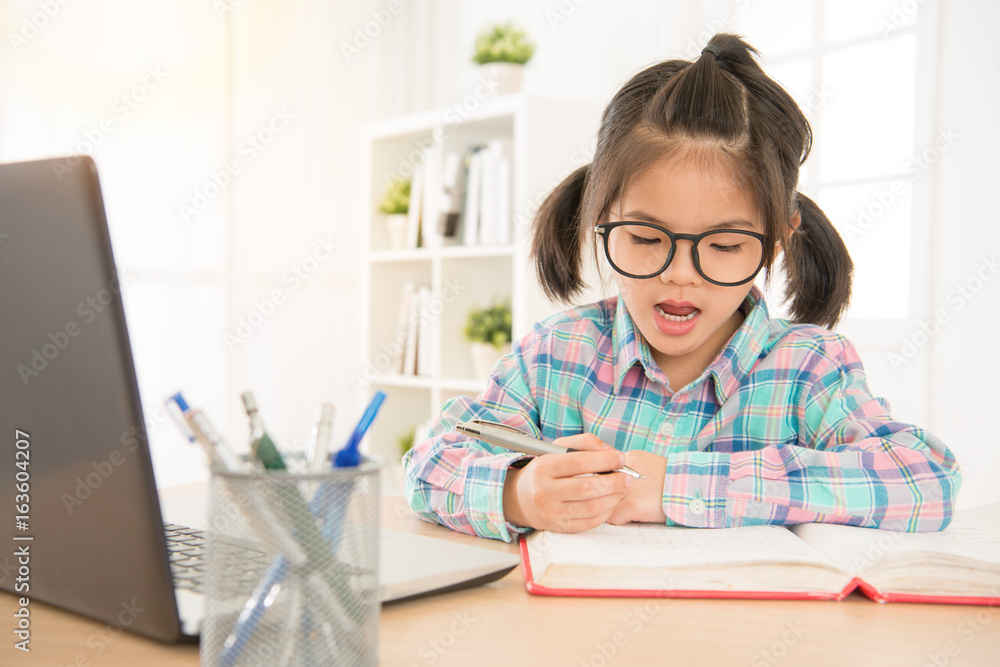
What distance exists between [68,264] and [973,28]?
2.23 metres

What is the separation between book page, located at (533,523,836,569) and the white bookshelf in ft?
5.50

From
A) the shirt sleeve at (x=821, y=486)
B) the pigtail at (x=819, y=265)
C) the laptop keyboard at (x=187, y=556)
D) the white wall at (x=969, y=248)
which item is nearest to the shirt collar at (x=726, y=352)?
the pigtail at (x=819, y=265)

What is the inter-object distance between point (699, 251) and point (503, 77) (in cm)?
194

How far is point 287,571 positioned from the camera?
0.46 meters

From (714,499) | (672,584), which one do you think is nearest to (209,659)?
(672,584)

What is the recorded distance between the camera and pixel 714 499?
0.87m

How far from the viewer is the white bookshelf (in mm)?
2590

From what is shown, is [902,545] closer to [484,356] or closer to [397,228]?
[484,356]

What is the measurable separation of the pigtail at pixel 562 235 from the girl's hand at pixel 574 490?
52cm

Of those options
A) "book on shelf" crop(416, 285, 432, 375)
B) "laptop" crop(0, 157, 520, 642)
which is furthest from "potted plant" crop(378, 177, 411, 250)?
"laptop" crop(0, 157, 520, 642)

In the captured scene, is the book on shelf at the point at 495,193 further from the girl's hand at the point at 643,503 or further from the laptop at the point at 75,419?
the laptop at the point at 75,419

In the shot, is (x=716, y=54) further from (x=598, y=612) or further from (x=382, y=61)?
(x=382, y=61)

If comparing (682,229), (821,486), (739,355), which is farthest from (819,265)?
(821,486)

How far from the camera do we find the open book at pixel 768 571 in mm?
687
